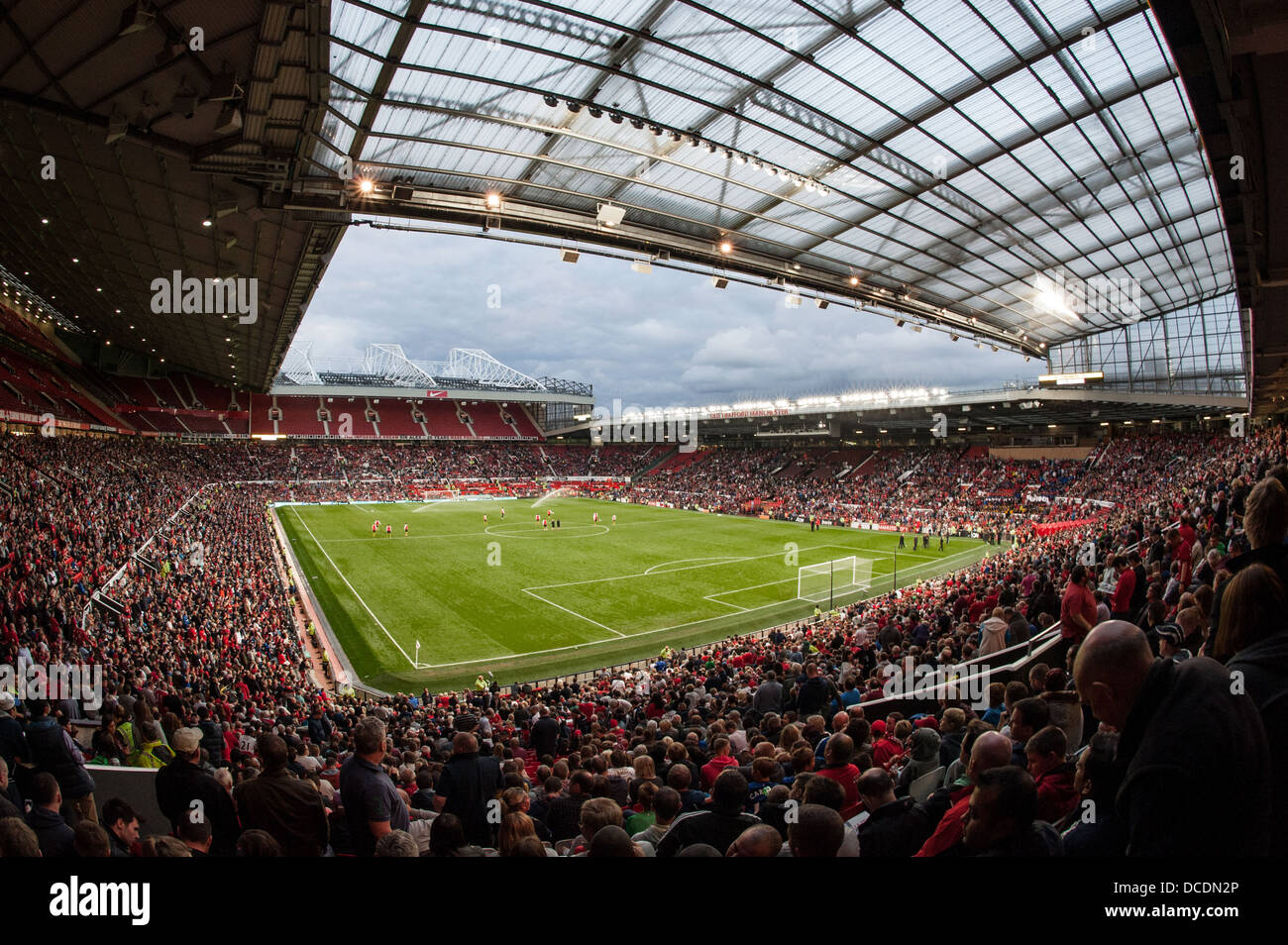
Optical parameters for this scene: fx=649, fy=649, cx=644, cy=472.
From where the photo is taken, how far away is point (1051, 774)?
3576mm

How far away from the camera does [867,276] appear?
22375 millimetres

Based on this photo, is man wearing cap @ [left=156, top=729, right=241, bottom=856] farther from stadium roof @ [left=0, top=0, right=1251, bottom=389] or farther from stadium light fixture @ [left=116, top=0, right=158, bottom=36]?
stadium light fixture @ [left=116, top=0, right=158, bottom=36]

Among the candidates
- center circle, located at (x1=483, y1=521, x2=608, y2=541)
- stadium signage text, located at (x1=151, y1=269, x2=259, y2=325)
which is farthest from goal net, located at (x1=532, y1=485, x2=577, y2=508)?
stadium signage text, located at (x1=151, y1=269, x2=259, y2=325)

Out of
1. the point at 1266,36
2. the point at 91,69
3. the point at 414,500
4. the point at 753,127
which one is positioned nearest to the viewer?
the point at 1266,36

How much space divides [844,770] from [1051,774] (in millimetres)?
1617

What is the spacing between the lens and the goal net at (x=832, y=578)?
27.6 m

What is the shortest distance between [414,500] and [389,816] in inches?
2582

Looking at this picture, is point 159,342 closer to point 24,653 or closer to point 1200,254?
point 24,653

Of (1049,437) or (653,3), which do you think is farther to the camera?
(1049,437)

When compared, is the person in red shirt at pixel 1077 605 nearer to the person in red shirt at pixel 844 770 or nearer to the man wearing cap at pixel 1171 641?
the man wearing cap at pixel 1171 641

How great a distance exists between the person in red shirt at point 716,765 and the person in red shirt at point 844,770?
1456mm

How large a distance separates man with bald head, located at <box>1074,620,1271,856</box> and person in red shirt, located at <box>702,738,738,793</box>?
4634mm
